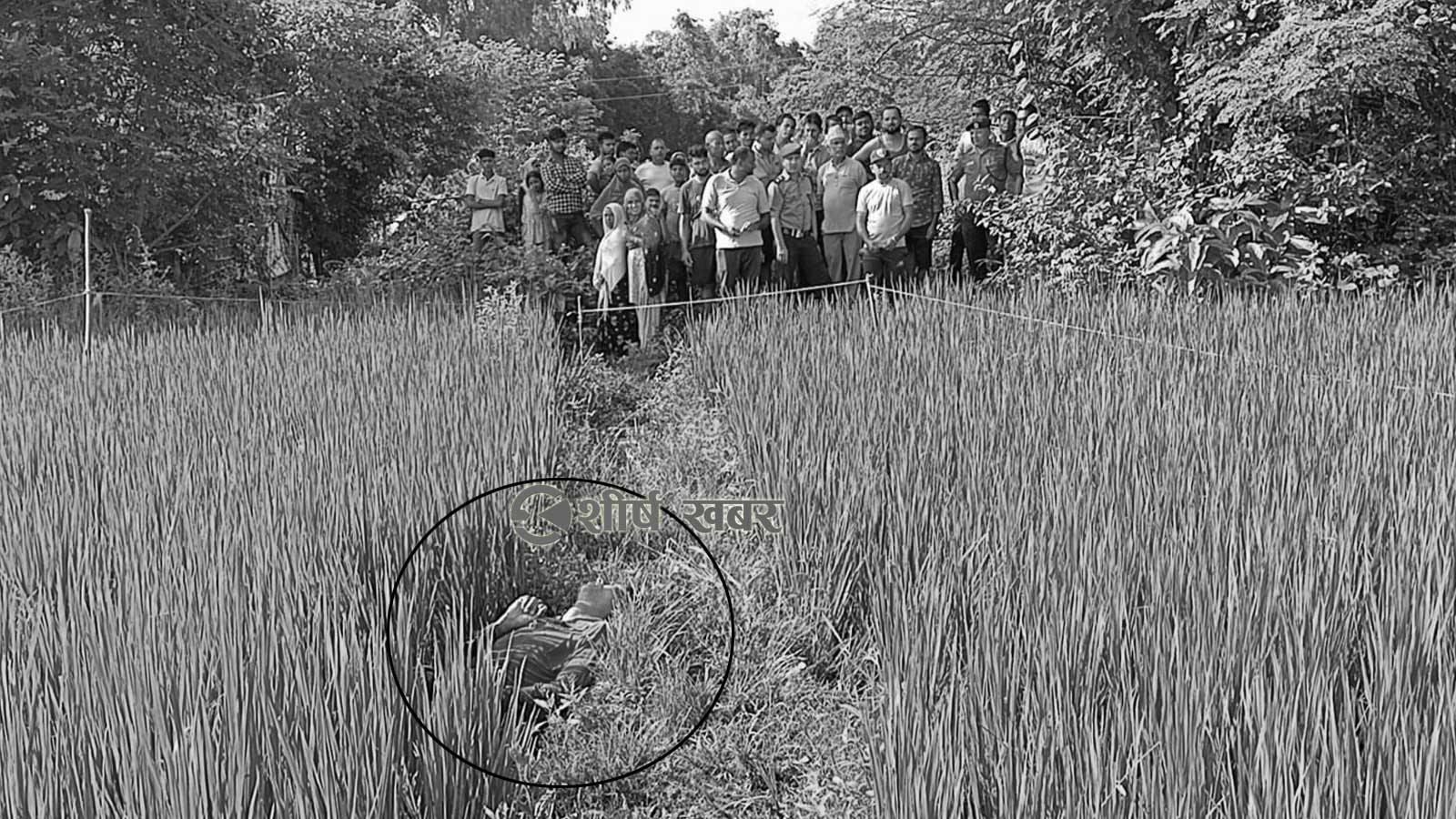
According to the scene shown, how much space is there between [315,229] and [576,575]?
1145 centimetres

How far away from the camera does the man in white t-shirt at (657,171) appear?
31.5ft

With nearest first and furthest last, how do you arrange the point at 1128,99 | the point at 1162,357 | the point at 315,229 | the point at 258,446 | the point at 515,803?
the point at 515,803
the point at 258,446
the point at 1162,357
the point at 1128,99
the point at 315,229

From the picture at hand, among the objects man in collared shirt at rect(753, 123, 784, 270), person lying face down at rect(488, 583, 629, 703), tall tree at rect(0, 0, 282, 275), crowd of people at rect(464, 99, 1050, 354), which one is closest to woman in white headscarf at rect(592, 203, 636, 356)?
crowd of people at rect(464, 99, 1050, 354)

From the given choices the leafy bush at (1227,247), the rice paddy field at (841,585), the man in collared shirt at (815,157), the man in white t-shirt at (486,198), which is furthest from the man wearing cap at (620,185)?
the rice paddy field at (841,585)

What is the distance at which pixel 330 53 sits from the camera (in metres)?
12.8

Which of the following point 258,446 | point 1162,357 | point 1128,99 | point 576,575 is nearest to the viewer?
point 576,575

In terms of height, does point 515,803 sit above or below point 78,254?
below

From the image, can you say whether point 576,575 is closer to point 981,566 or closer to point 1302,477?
point 981,566

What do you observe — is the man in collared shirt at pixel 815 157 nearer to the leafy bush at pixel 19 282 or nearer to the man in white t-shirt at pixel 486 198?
the man in white t-shirt at pixel 486 198

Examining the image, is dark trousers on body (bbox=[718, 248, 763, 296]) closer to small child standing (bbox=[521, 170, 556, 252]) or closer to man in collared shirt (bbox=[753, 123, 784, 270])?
man in collared shirt (bbox=[753, 123, 784, 270])

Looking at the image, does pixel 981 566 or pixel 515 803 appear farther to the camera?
pixel 981 566

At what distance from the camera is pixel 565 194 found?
9.31 m

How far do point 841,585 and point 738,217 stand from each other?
17.1 ft

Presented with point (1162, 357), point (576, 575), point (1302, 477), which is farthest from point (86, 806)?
point (1162, 357)
